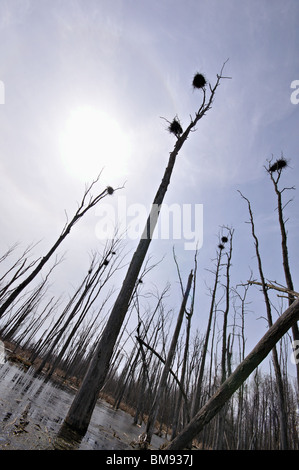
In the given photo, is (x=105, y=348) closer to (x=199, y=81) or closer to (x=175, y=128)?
(x=175, y=128)

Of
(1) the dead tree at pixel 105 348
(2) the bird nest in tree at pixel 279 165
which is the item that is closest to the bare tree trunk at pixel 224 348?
(2) the bird nest in tree at pixel 279 165

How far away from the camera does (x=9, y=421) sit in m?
2.07

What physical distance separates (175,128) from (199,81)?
1.74m

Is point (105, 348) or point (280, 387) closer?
point (105, 348)

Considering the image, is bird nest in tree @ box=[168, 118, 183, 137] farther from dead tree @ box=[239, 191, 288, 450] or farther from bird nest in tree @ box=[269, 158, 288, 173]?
dead tree @ box=[239, 191, 288, 450]

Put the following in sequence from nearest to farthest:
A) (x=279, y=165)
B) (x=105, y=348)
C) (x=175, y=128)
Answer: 1. (x=105, y=348)
2. (x=175, y=128)
3. (x=279, y=165)

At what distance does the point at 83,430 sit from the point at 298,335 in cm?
503

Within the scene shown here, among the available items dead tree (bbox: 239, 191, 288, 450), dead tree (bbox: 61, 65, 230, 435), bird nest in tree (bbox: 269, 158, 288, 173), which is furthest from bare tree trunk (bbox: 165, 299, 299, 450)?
bird nest in tree (bbox: 269, 158, 288, 173)

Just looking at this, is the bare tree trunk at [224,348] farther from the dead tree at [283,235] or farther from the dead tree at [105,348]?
the dead tree at [105,348]

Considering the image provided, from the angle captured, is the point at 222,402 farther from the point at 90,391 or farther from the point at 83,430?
the point at 83,430

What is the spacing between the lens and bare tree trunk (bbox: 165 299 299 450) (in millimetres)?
1359

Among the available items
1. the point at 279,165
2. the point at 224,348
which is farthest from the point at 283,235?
the point at 224,348

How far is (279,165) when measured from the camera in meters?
7.34
